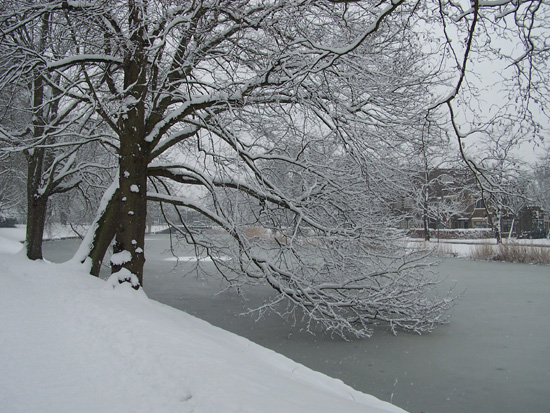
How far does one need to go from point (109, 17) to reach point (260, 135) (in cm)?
340

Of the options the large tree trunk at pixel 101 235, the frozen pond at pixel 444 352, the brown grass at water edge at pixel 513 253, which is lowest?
the frozen pond at pixel 444 352

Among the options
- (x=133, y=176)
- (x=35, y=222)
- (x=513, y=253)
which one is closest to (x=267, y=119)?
(x=133, y=176)

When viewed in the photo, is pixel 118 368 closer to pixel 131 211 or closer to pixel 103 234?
pixel 131 211

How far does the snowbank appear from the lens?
8.96ft

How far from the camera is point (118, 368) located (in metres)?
3.20

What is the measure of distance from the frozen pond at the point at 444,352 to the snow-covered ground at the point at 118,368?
95.4 inches

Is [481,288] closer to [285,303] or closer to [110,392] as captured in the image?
[285,303]

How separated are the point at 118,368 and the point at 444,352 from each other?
708cm

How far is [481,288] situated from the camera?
604 inches

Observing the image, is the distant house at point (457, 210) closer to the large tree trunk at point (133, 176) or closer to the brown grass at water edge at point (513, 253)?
the brown grass at water edge at point (513, 253)

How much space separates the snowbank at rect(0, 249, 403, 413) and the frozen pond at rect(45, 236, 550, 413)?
230 centimetres

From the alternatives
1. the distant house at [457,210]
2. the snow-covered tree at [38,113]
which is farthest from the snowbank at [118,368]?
the distant house at [457,210]

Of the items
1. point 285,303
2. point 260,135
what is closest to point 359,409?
point 260,135

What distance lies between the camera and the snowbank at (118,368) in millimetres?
2732
